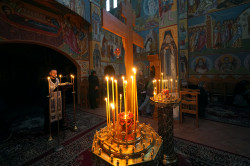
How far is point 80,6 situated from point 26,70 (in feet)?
19.8

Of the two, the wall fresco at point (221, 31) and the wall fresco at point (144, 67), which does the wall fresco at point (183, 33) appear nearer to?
the wall fresco at point (221, 31)

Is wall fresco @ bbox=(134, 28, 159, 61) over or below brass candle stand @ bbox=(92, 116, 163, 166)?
over

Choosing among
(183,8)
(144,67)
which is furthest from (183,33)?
(144,67)

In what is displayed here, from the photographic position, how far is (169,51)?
3.98 metres

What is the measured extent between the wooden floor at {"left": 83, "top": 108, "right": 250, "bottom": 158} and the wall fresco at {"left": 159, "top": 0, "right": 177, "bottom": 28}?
3423 mm

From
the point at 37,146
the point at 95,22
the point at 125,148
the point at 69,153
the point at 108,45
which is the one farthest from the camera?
the point at 108,45

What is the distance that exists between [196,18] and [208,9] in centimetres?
85

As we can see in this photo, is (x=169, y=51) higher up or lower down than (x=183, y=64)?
lower down

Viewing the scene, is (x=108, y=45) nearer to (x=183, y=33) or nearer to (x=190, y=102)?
(x=183, y=33)

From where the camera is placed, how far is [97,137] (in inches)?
43.9

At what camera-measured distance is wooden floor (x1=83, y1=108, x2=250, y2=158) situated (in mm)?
2733

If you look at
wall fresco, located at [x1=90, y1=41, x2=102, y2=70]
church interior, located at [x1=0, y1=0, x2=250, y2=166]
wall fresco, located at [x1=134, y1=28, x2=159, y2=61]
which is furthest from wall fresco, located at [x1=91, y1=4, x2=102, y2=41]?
wall fresco, located at [x1=134, y1=28, x2=159, y2=61]

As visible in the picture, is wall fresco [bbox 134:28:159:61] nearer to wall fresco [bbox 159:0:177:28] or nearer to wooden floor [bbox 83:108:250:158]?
wall fresco [bbox 159:0:177:28]

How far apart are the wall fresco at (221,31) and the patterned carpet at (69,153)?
815 cm
